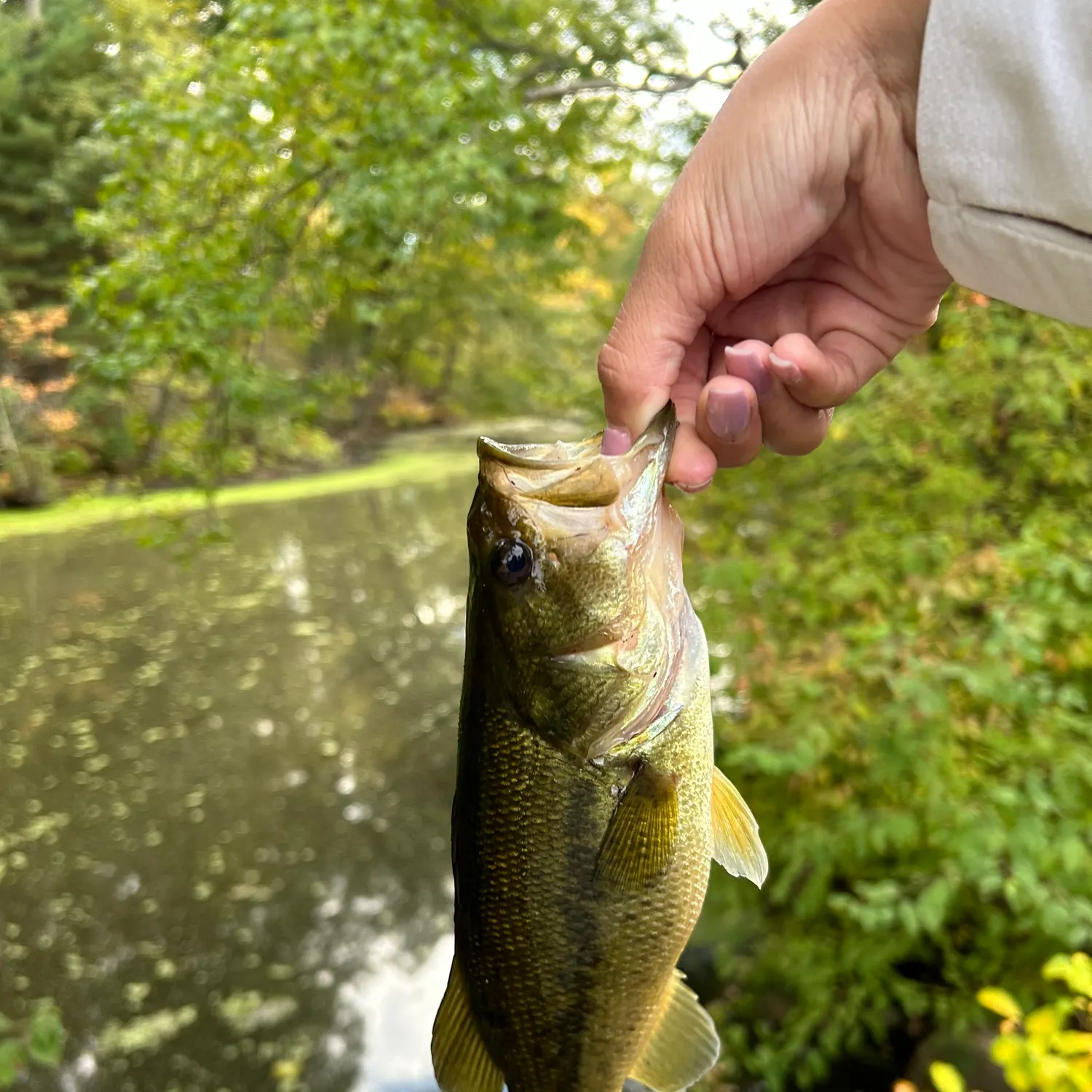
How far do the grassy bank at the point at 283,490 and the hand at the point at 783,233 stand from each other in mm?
9536

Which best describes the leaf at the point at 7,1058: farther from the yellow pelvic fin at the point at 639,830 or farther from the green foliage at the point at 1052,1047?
the green foliage at the point at 1052,1047

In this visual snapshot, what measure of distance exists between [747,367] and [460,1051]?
1.32 m

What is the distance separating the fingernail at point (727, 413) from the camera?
4.85 feet

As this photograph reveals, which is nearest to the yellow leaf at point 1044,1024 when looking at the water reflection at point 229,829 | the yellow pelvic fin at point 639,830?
the yellow pelvic fin at point 639,830

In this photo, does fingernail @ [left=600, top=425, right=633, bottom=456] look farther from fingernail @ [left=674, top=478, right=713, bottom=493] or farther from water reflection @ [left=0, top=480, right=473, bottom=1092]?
water reflection @ [left=0, top=480, right=473, bottom=1092]

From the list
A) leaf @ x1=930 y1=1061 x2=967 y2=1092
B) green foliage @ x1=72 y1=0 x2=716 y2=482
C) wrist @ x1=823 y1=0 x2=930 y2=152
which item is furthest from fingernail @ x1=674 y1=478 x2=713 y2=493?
green foliage @ x1=72 y1=0 x2=716 y2=482

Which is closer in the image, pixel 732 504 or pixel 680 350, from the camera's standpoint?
pixel 680 350

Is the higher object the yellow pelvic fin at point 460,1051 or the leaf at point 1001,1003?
the yellow pelvic fin at point 460,1051

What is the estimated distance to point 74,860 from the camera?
5871 millimetres

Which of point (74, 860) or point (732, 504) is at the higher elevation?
point (732, 504)

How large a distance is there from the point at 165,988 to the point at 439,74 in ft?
17.4

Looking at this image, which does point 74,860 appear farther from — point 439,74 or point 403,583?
point 403,583

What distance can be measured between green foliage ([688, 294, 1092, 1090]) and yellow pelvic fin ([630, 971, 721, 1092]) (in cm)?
121

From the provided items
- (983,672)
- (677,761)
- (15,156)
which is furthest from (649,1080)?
(15,156)
